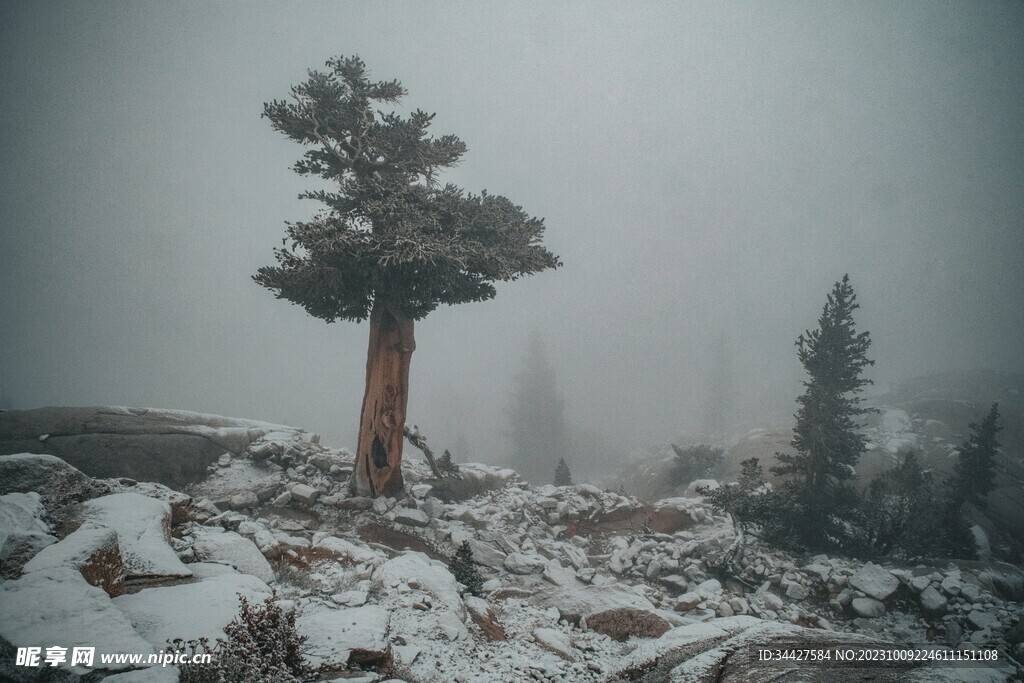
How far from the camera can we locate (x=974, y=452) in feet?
54.4

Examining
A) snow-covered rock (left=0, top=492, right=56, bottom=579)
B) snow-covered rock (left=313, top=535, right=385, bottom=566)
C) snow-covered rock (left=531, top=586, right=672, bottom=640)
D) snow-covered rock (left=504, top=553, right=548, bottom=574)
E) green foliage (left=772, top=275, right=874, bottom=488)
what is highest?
green foliage (left=772, top=275, right=874, bottom=488)

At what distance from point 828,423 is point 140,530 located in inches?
764

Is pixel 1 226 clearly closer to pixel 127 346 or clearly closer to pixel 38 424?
pixel 127 346

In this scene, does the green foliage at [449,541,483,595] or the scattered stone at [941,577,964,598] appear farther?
the scattered stone at [941,577,964,598]

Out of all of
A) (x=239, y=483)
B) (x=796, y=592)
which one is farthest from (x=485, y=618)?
(x=239, y=483)

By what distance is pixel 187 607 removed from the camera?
3766 millimetres

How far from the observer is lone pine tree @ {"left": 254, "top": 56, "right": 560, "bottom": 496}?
9523mm

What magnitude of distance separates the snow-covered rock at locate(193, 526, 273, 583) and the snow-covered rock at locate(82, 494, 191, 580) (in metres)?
0.45

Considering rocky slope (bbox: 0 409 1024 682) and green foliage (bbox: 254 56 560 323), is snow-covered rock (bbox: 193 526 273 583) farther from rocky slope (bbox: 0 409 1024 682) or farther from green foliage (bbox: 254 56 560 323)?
green foliage (bbox: 254 56 560 323)

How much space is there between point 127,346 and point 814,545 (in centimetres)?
18709

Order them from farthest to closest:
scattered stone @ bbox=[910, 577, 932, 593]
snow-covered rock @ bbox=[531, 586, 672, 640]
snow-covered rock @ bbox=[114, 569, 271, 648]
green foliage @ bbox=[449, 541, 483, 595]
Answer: scattered stone @ bbox=[910, 577, 932, 593] → green foliage @ bbox=[449, 541, 483, 595] → snow-covered rock @ bbox=[531, 586, 672, 640] → snow-covered rock @ bbox=[114, 569, 271, 648]

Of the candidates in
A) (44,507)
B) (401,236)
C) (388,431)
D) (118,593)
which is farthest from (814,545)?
(44,507)

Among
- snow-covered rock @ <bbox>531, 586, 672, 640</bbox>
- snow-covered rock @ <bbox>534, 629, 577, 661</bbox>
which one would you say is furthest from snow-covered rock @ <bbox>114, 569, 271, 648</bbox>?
snow-covered rock @ <bbox>531, 586, 672, 640</bbox>

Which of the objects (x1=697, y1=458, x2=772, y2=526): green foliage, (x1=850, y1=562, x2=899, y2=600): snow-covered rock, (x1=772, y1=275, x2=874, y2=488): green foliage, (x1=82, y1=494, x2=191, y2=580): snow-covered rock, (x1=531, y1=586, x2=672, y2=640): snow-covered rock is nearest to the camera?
(x1=82, y1=494, x2=191, y2=580): snow-covered rock
